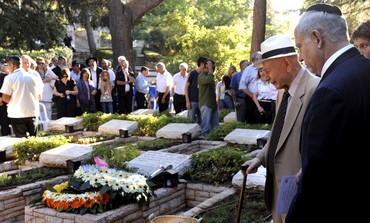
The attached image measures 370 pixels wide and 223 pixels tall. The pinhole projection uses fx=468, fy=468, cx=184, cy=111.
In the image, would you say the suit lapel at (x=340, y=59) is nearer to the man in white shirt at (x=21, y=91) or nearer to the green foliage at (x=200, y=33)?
the man in white shirt at (x=21, y=91)

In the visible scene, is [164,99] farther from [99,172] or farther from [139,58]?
[139,58]

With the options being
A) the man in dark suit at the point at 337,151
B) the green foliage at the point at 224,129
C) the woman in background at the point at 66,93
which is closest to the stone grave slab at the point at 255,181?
the green foliage at the point at 224,129

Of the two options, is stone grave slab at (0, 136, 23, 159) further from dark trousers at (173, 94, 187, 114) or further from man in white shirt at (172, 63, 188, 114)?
dark trousers at (173, 94, 187, 114)

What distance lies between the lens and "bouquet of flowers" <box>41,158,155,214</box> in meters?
5.05

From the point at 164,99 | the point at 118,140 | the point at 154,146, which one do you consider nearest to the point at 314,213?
the point at 154,146

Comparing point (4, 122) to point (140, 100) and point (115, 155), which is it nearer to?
point (140, 100)

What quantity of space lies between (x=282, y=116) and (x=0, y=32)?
654 inches

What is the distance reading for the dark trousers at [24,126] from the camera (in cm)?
862

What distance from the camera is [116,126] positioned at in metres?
10.3

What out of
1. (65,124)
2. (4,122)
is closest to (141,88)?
(65,124)

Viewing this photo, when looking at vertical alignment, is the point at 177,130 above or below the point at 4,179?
above

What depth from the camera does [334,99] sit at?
5.88 feet

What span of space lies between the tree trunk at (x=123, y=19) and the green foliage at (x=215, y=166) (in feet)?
31.7

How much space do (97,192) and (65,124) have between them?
5.80m
